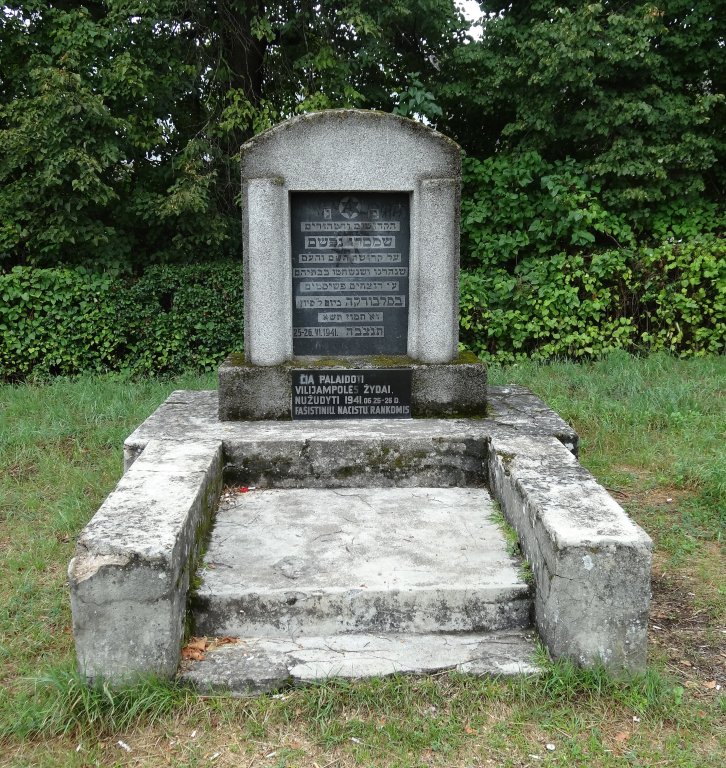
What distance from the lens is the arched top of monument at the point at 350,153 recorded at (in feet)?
14.3

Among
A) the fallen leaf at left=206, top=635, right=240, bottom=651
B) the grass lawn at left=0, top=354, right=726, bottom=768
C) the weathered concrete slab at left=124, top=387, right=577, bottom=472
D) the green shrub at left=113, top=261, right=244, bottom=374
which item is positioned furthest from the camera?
the green shrub at left=113, top=261, right=244, bottom=374

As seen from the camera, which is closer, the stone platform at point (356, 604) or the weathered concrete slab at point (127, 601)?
the weathered concrete slab at point (127, 601)

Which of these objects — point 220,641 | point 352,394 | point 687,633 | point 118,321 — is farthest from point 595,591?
point 118,321

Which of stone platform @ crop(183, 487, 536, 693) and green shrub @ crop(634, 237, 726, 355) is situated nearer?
stone platform @ crop(183, 487, 536, 693)

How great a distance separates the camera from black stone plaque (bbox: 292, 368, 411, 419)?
4500 mm

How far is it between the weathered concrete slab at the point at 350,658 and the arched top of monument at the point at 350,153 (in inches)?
101

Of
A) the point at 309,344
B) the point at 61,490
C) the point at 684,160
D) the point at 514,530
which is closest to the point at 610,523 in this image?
the point at 514,530

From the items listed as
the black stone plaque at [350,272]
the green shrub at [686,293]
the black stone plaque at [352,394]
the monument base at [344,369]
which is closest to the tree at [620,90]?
the green shrub at [686,293]

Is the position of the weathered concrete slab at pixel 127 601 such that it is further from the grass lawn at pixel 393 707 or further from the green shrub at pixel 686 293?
the green shrub at pixel 686 293

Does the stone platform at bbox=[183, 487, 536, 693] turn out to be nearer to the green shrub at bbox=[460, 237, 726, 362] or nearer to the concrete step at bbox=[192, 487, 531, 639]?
the concrete step at bbox=[192, 487, 531, 639]

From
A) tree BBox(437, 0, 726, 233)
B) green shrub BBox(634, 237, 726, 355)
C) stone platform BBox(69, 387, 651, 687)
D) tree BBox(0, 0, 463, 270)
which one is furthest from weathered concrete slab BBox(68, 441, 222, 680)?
tree BBox(437, 0, 726, 233)

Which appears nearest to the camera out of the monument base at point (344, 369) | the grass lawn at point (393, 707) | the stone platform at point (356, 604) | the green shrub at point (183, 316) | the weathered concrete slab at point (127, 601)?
the grass lawn at point (393, 707)

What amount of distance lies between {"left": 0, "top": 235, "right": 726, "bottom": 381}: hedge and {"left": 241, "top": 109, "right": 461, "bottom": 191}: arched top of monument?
4.37 meters

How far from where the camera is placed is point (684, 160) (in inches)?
337
